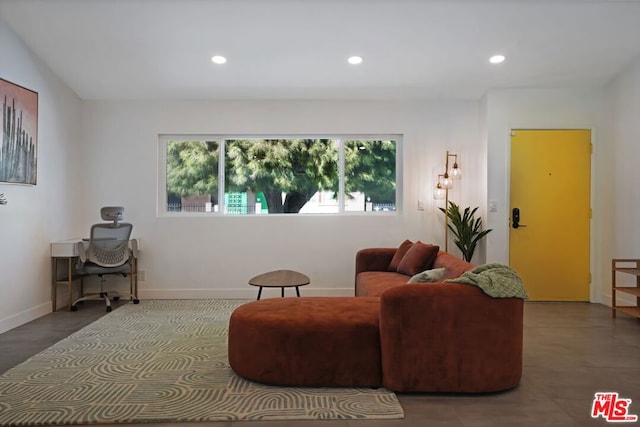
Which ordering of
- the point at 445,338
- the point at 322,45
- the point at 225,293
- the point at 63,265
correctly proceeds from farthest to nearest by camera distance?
the point at 225,293 < the point at 63,265 < the point at 322,45 < the point at 445,338

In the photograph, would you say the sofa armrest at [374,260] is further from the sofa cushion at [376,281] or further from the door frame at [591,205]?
the door frame at [591,205]

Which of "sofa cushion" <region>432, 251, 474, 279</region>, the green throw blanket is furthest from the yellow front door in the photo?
the green throw blanket

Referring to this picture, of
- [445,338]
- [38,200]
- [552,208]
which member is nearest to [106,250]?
[38,200]

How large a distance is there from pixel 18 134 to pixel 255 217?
2578 millimetres

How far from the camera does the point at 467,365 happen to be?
2465 millimetres

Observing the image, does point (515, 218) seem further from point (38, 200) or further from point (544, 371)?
point (38, 200)

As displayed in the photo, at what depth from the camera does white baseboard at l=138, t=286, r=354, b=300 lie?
5324 millimetres

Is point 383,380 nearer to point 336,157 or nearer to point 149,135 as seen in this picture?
point 336,157

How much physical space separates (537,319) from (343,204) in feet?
8.31

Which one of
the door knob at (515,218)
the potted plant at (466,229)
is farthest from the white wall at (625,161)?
the potted plant at (466,229)

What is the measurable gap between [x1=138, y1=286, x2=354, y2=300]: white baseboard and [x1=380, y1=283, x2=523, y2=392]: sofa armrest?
2.85 metres

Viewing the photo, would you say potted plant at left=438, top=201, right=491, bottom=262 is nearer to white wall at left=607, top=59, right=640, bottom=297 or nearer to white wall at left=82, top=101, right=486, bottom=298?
white wall at left=82, top=101, right=486, bottom=298

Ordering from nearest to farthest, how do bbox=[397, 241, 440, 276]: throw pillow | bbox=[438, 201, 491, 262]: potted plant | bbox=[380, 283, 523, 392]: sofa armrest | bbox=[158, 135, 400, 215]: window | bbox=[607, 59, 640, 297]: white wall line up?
bbox=[380, 283, 523, 392]: sofa armrest
bbox=[397, 241, 440, 276]: throw pillow
bbox=[607, 59, 640, 297]: white wall
bbox=[438, 201, 491, 262]: potted plant
bbox=[158, 135, 400, 215]: window

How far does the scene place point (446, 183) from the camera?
16.9 ft
